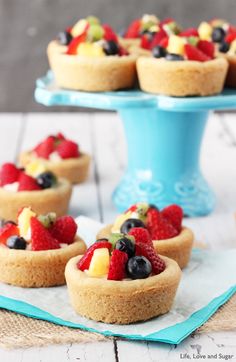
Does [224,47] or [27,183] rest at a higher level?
[224,47]

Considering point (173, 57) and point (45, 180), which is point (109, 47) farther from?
point (45, 180)

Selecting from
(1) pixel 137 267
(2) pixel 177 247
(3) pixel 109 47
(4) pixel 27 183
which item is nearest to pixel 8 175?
(4) pixel 27 183

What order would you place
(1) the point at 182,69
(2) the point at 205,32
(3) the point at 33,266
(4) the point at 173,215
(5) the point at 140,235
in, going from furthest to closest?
(2) the point at 205,32, (1) the point at 182,69, (4) the point at 173,215, (3) the point at 33,266, (5) the point at 140,235

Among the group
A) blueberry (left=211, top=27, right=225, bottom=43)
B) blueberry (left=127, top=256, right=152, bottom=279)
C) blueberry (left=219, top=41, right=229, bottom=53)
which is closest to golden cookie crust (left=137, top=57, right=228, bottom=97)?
blueberry (left=219, top=41, right=229, bottom=53)

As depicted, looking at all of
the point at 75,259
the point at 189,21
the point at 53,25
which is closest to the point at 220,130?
the point at 189,21

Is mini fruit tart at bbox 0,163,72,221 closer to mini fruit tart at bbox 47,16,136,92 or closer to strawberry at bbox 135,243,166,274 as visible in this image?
mini fruit tart at bbox 47,16,136,92

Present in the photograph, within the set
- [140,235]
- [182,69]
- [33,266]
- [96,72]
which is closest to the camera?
[140,235]

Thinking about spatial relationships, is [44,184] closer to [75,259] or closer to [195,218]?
[195,218]

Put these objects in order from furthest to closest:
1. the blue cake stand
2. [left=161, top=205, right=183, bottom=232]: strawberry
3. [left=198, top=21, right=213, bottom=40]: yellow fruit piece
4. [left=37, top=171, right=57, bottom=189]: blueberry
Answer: [left=198, top=21, right=213, bottom=40]: yellow fruit piece
the blue cake stand
[left=37, top=171, right=57, bottom=189]: blueberry
[left=161, top=205, right=183, bottom=232]: strawberry
